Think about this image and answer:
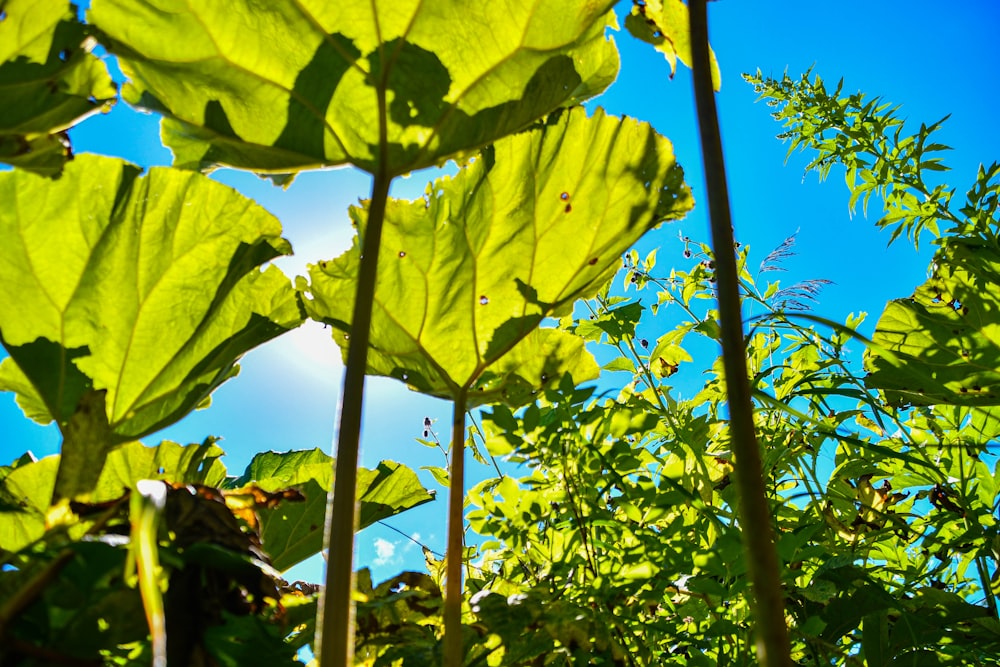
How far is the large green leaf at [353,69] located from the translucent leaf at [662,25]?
157 mm

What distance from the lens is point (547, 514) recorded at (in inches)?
42.9

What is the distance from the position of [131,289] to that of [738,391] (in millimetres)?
1074

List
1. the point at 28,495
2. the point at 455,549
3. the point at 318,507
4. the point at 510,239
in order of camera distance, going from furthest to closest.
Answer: the point at 318,507, the point at 510,239, the point at 28,495, the point at 455,549

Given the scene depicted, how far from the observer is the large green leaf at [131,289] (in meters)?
1.22

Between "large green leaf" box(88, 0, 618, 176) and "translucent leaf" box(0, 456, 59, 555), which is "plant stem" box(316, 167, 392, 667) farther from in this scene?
"translucent leaf" box(0, 456, 59, 555)

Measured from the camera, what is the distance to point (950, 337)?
1531 millimetres

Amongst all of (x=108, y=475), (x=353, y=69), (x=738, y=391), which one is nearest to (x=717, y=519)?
(x=738, y=391)

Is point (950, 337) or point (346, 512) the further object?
point (950, 337)

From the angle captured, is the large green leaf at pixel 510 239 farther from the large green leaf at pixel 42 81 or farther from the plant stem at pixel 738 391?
the plant stem at pixel 738 391

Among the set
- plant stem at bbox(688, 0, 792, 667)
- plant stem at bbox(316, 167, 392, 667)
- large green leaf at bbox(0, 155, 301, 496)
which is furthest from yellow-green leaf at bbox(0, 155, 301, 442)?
plant stem at bbox(688, 0, 792, 667)

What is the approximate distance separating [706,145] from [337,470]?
526 mm

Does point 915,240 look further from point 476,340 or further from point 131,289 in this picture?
point 131,289

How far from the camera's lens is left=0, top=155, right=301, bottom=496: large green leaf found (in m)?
1.22

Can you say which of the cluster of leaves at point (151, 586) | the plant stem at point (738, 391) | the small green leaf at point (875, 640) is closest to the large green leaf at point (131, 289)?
the cluster of leaves at point (151, 586)
